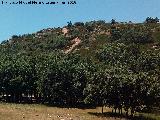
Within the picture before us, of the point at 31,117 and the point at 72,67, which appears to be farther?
the point at 72,67

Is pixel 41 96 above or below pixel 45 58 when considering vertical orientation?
below

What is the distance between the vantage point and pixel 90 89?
10906 centimetres

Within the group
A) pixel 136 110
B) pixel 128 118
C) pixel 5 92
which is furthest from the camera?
pixel 5 92

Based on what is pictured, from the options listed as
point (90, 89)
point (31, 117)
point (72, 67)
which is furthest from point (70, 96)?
point (31, 117)

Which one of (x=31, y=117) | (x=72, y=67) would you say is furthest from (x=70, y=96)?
(x=31, y=117)

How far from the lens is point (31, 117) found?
8856cm

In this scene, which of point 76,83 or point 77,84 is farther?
point 76,83

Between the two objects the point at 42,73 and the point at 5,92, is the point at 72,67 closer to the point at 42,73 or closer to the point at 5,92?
the point at 42,73

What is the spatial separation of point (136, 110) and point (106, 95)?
10566mm

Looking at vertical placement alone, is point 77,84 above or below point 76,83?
below

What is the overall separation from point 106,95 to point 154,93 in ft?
42.4

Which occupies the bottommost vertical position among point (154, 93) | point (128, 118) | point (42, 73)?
point (128, 118)

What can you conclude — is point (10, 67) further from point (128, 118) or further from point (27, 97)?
point (128, 118)

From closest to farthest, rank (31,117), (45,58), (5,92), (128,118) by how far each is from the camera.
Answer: (31,117) → (128,118) → (5,92) → (45,58)
